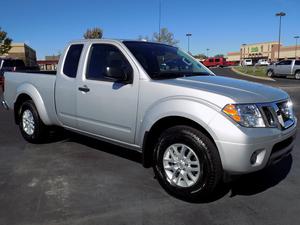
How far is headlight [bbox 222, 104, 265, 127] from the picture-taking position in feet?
11.4

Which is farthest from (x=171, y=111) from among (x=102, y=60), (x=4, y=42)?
(x=4, y=42)

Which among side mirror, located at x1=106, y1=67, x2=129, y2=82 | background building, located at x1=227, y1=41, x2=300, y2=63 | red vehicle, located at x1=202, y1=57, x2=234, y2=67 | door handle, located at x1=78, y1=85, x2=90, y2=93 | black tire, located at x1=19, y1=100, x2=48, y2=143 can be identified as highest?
background building, located at x1=227, y1=41, x2=300, y2=63

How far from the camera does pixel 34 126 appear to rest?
20.3 feet

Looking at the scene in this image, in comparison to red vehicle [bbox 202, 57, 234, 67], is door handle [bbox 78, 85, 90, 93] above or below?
below

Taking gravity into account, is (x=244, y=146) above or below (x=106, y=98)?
below

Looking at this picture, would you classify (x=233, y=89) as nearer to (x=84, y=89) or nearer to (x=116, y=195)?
(x=116, y=195)

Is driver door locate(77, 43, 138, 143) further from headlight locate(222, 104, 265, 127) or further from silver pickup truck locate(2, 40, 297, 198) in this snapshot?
headlight locate(222, 104, 265, 127)

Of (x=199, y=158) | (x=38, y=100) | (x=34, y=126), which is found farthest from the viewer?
(x=34, y=126)

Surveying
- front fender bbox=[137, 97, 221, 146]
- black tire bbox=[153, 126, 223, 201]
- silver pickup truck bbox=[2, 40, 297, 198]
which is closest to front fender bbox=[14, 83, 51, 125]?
silver pickup truck bbox=[2, 40, 297, 198]

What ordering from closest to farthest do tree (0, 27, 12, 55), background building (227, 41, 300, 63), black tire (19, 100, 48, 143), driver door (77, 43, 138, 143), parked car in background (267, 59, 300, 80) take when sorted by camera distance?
driver door (77, 43, 138, 143) → black tire (19, 100, 48, 143) → parked car in background (267, 59, 300, 80) → tree (0, 27, 12, 55) → background building (227, 41, 300, 63)

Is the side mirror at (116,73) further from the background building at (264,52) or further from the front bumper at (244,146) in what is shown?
the background building at (264,52)

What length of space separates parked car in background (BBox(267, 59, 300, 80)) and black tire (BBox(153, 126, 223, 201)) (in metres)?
28.6

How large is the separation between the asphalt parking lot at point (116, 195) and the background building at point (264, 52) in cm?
10207

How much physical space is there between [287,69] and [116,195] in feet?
97.1
